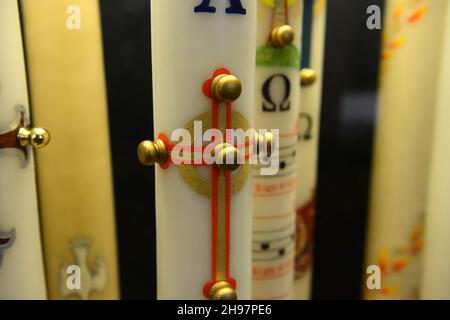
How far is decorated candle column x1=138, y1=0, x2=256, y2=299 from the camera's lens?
458mm

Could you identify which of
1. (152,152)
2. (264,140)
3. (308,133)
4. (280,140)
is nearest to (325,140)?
(308,133)

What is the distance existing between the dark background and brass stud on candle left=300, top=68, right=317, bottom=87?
60mm

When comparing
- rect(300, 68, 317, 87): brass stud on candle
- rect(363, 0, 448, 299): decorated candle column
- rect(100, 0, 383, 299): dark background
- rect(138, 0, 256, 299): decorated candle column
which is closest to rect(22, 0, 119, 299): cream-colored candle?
rect(100, 0, 383, 299): dark background

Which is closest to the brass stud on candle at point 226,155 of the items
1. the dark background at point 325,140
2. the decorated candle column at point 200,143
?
the decorated candle column at point 200,143

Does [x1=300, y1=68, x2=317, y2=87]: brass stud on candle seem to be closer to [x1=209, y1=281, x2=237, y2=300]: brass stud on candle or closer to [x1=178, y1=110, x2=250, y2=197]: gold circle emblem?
[x1=178, y1=110, x2=250, y2=197]: gold circle emblem

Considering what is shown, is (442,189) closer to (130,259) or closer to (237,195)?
(237,195)

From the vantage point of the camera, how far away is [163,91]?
0.48m

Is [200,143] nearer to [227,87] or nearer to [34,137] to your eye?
[227,87]

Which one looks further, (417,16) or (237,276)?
(417,16)

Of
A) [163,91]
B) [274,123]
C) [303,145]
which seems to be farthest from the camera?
[303,145]

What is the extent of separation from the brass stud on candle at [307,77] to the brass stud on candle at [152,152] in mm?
272

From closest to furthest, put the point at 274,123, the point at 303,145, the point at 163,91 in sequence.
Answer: the point at 163,91
the point at 274,123
the point at 303,145

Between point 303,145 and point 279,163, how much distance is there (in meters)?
0.11
